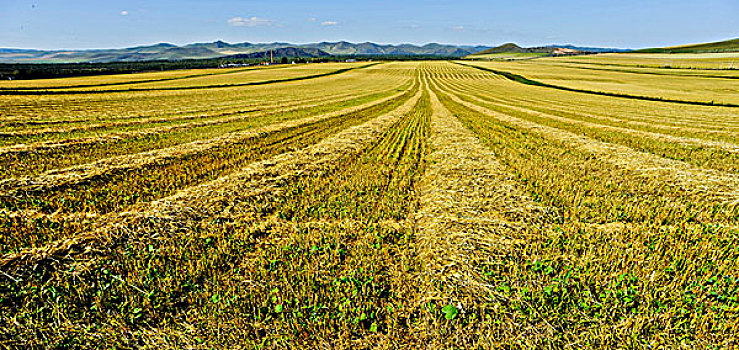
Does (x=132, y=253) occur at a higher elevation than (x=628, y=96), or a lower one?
lower

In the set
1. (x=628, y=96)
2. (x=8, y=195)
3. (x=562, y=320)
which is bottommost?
(x=562, y=320)

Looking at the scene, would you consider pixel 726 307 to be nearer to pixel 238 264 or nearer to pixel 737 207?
pixel 737 207

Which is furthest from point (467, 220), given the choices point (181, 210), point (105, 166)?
point (105, 166)

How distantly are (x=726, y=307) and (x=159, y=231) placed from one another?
8.67 m

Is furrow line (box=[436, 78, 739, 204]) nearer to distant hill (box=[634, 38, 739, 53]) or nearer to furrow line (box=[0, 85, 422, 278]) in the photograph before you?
furrow line (box=[0, 85, 422, 278])

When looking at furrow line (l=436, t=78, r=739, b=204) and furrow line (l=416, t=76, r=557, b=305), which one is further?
furrow line (l=436, t=78, r=739, b=204)

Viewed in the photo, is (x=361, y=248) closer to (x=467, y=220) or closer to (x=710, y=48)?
(x=467, y=220)

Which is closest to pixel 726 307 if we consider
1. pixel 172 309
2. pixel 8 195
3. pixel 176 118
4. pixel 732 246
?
pixel 732 246

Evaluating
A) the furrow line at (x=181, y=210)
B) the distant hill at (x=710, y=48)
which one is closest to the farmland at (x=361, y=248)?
the furrow line at (x=181, y=210)

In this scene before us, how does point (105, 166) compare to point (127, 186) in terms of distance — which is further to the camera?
point (105, 166)

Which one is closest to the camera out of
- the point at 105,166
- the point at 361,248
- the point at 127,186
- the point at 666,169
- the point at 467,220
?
the point at 361,248

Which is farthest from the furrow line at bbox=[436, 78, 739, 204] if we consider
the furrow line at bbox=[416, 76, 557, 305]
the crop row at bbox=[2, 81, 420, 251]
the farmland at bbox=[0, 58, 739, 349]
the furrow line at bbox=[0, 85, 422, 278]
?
the crop row at bbox=[2, 81, 420, 251]

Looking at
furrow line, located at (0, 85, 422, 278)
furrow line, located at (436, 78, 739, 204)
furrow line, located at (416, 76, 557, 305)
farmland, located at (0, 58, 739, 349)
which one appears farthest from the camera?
furrow line, located at (436, 78, 739, 204)

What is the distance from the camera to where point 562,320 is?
3838 mm
